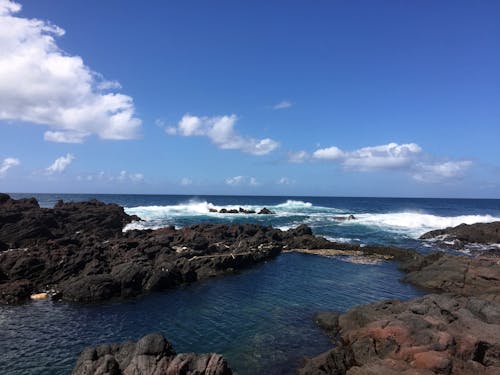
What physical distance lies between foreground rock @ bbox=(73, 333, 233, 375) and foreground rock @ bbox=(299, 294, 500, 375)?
493 cm

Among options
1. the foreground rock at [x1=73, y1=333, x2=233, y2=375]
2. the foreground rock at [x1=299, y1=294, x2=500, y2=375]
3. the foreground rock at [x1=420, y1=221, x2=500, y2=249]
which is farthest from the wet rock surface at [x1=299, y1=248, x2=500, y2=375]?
the foreground rock at [x1=420, y1=221, x2=500, y2=249]

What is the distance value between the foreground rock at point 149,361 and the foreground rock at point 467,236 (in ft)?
151

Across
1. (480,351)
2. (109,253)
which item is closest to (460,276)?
(480,351)

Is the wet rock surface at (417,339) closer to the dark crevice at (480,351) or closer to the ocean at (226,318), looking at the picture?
the dark crevice at (480,351)

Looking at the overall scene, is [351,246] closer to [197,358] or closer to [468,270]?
[468,270]

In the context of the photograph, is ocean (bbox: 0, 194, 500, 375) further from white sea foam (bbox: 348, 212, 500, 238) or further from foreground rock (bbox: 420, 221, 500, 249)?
white sea foam (bbox: 348, 212, 500, 238)

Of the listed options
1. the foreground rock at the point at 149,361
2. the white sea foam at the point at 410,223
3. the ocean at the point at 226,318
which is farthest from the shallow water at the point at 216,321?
the white sea foam at the point at 410,223

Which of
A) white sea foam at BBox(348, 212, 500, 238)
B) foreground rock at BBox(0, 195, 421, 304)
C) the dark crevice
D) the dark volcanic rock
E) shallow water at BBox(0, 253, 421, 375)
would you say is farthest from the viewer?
white sea foam at BBox(348, 212, 500, 238)

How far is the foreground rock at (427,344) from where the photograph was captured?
13180mm

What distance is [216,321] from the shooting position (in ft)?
73.6

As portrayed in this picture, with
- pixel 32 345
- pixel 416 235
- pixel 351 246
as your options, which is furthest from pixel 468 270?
pixel 416 235

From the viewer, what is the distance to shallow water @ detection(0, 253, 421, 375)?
17719mm

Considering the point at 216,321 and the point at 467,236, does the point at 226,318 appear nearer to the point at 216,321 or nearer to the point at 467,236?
the point at 216,321

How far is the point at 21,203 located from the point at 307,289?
43.3 metres
